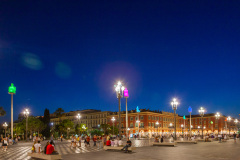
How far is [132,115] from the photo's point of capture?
101m

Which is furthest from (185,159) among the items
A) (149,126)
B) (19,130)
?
(149,126)

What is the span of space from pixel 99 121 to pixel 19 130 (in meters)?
47.0

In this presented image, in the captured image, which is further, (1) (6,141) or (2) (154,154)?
(1) (6,141)

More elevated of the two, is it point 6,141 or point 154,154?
point 6,141

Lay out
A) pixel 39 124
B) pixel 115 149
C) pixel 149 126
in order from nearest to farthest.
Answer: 1. pixel 115 149
2. pixel 39 124
3. pixel 149 126

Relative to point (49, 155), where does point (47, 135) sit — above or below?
below

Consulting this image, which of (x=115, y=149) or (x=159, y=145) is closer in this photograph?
(x=115, y=149)

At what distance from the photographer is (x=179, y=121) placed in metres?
126

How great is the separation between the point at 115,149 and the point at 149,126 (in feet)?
245

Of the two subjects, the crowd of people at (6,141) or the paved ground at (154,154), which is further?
the crowd of people at (6,141)

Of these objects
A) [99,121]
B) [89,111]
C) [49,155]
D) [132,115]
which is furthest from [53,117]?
A: [49,155]

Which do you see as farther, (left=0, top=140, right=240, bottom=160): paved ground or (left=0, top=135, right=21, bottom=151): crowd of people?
(left=0, top=135, right=21, bottom=151): crowd of people

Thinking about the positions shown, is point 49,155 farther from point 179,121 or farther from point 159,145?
point 179,121

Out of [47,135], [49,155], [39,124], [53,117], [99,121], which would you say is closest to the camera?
[49,155]
